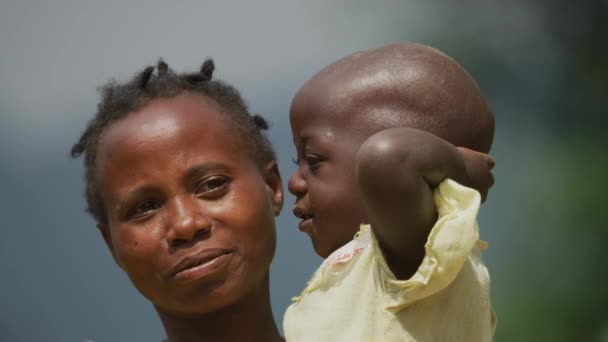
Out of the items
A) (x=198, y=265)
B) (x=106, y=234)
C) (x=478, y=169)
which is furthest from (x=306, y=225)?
(x=106, y=234)

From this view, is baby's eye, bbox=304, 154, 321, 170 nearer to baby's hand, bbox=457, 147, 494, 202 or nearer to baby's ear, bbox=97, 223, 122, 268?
baby's hand, bbox=457, 147, 494, 202

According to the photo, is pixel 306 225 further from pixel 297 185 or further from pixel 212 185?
pixel 212 185

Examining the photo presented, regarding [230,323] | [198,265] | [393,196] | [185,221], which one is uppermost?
[393,196]

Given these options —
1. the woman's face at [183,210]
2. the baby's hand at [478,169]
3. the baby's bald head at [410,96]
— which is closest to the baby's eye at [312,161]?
the baby's bald head at [410,96]

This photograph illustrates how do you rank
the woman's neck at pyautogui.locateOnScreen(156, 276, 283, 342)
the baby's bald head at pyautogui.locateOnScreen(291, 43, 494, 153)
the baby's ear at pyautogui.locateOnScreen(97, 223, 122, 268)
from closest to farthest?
the baby's bald head at pyautogui.locateOnScreen(291, 43, 494, 153) < the woman's neck at pyautogui.locateOnScreen(156, 276, 283, 342) < the baby's ear at pyautogui.locateOnScreen(97, 223, 122, 268)

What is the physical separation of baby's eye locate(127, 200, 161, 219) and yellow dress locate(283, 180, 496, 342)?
42 centimetres

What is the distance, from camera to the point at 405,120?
198 centimetres

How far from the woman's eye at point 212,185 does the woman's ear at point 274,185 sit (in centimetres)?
24

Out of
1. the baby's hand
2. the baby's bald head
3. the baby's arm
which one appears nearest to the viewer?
the baby's arm

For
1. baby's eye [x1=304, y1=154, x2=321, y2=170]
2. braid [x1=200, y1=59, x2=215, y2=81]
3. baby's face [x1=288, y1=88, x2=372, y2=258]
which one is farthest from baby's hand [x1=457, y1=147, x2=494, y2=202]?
braid [x1=200, y1=59, x2=215, y2=81]

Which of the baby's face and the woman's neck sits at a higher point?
the baby's face

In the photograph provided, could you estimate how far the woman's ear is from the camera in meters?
2.59

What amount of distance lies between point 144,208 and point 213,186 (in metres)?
0.17

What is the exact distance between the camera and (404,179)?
167 cm
